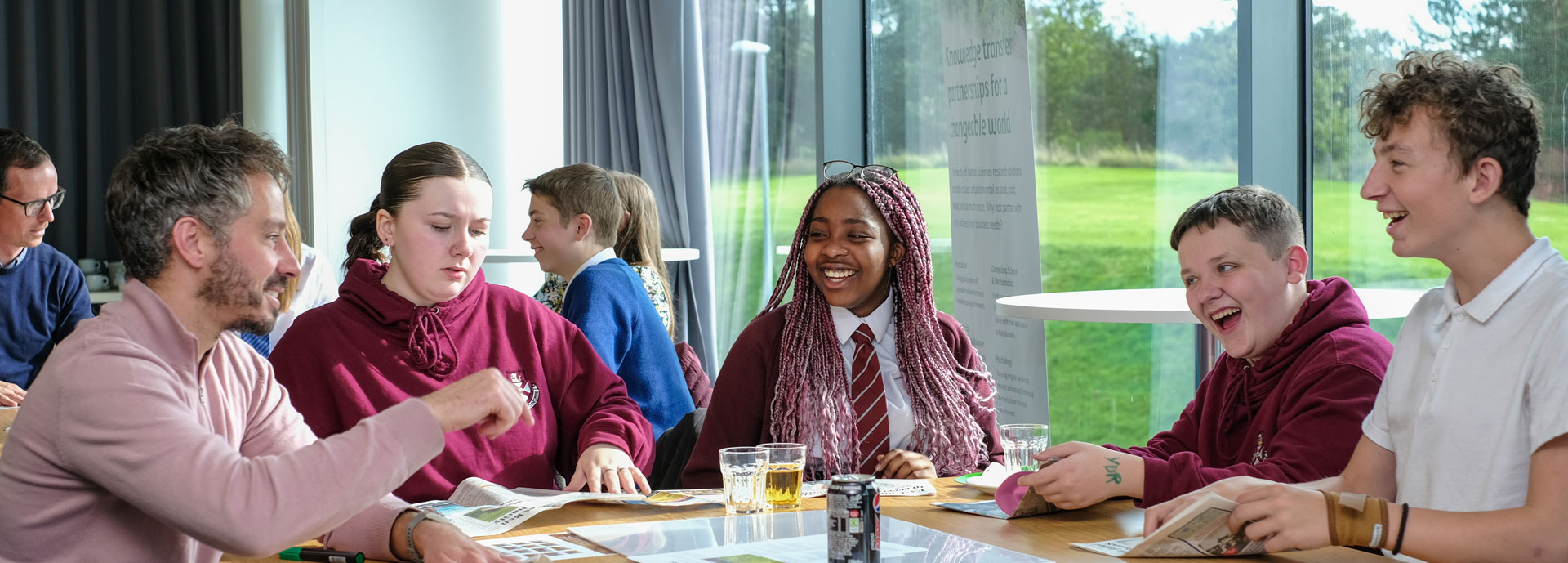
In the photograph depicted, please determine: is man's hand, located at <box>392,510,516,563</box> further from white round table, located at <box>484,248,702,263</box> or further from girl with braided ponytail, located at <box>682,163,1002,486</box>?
white round table, located at <box>484,248,702,263</box>

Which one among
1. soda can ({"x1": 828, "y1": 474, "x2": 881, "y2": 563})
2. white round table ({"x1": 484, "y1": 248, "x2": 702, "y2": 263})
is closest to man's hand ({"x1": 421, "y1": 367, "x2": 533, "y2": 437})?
soda can ({"x1": 828, "y1": 474, "x2": 881, "y2": 563})

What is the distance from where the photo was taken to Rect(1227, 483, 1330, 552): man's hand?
58.7 inches

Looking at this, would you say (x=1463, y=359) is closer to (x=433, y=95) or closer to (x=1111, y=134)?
(x=1111, y=134)

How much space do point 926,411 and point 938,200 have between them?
113 inches

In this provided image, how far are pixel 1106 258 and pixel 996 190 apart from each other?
287cm

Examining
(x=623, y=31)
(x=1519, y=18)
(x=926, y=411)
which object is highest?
(x=623, y=31)

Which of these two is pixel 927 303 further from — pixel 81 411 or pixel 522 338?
pixel 81 411

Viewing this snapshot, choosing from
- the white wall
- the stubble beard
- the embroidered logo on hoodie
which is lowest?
the embroidered logo on hoodie

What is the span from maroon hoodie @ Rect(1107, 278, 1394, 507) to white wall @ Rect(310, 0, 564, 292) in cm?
500

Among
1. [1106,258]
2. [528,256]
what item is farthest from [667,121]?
[1106,258]

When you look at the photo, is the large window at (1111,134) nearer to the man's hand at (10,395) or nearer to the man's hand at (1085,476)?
the man's hand at (1085,476)

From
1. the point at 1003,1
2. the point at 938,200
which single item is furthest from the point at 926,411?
the point at 938,200

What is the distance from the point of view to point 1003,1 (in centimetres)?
385

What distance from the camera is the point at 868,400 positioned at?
98.8 inches
